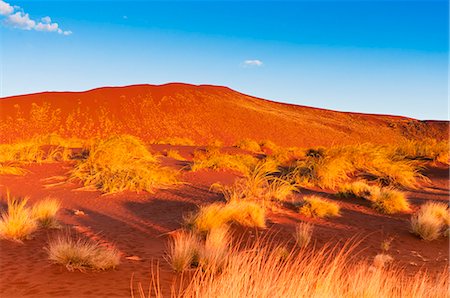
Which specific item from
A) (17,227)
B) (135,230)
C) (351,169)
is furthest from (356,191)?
(17,227)

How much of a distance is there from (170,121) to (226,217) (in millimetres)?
44866

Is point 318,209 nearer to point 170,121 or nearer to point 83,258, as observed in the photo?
point 83,258

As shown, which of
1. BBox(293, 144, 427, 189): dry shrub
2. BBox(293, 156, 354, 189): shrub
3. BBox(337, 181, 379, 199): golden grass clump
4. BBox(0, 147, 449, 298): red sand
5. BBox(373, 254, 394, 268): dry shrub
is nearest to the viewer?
BBox(0, 147, 449, 298): red sand

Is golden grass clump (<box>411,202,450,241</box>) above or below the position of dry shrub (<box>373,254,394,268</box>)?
above

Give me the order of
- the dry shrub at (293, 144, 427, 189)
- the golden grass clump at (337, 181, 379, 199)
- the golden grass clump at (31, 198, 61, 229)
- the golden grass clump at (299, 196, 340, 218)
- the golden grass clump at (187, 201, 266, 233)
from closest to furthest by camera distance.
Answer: the golden grass clump at (187, 201, 266, 233) < the golden grass clump at (31, 198, 61, 229) < the golden grass clump at (299, 196, 340, 218) < the golden grass clump at (337, 181, 379, 199) < the dry shrub at (293, 144, 427, 189)

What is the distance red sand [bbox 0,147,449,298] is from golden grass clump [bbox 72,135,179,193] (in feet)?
1.72

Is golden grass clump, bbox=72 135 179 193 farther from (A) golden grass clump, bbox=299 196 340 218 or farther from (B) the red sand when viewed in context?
(A) golden grass clump, bbox=299 196 340 218

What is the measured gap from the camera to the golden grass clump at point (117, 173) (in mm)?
14594

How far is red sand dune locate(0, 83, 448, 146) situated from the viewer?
1950 inches

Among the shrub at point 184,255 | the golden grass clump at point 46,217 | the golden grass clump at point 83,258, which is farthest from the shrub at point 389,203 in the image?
the golden grass clump at point 46,217

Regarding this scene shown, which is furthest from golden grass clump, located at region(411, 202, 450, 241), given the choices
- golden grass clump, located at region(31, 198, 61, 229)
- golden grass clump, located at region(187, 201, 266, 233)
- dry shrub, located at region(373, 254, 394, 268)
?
golden grass clump, located at region(31, 198, 61, 229)

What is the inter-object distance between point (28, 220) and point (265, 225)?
496cm

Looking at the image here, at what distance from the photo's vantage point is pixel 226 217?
9.48m

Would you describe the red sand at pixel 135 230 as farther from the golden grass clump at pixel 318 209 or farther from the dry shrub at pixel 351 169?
the dry shrub at pixel 351 169
